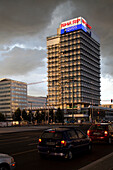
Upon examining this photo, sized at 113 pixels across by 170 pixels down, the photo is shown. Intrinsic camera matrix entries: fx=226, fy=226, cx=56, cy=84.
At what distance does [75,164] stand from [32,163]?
181 cm

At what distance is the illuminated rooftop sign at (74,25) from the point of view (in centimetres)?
14462

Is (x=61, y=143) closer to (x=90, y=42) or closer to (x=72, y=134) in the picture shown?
(x=72, y=134)

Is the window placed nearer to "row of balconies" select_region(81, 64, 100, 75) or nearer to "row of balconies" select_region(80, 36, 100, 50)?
"row of balconies" select_region(81, 64, 100, 75)

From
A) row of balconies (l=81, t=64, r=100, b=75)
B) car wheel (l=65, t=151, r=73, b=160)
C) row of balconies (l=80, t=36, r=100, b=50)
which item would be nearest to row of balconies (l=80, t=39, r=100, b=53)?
row of balconies (l=80, t=36, r=100, b=50)

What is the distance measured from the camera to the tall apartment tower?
5645 inches

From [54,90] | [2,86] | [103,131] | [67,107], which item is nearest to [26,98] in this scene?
[2,86]

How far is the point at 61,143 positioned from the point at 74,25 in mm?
143257

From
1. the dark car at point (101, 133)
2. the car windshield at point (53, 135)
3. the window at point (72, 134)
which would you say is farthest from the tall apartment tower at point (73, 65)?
the car windshield at point (53, 135)

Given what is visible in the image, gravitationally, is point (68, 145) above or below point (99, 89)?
below

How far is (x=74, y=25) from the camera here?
481ft

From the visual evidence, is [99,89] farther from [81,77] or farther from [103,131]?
[103,131]

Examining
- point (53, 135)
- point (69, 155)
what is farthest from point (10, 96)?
point (69, 155)

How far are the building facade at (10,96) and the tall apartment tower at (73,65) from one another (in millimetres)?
32739

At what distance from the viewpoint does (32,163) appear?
9.56 meters
